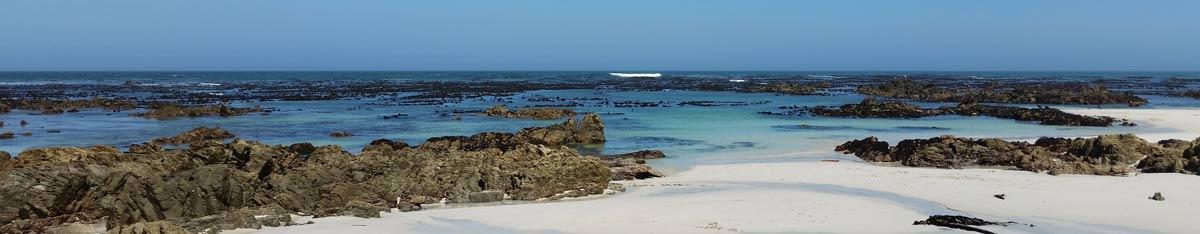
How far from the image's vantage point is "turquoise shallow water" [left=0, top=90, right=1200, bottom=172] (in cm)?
2012

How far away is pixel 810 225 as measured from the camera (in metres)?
9.06

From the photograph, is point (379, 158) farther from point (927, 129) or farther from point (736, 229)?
point (927, 129)

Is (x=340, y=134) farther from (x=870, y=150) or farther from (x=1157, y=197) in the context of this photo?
(x=1157, y=197)

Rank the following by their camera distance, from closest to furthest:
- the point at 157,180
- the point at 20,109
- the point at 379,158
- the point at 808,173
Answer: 1. the point at 157,180
2. the point at 379,158
3. the point at 808,173
4. the point at 20,109

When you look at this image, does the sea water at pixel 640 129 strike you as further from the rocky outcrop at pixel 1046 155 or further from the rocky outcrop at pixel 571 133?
the rocky outcrop at pixel 1046 155

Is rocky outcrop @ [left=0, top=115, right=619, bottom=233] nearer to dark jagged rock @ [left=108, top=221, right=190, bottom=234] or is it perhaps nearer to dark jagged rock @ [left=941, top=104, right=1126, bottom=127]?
dark jagged rock @ [left=108, top=221, right=190, bottom=234]

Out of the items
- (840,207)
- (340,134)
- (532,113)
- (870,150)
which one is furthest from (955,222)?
(532,113)

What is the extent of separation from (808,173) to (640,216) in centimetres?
575

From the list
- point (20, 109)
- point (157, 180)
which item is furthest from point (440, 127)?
point (20, 109)

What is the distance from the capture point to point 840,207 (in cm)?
1020

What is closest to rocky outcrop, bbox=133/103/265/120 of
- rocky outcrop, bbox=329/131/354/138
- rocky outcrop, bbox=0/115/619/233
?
rocky outcrop, bbox=329/131/354/138

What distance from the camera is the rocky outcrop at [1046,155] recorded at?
1374cm

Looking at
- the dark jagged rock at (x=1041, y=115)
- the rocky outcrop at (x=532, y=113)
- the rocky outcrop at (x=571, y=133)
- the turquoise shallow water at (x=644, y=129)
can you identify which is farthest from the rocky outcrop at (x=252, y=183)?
the dark jagged rock at (x=1041, y=115)

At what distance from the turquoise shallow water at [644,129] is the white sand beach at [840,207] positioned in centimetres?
401
